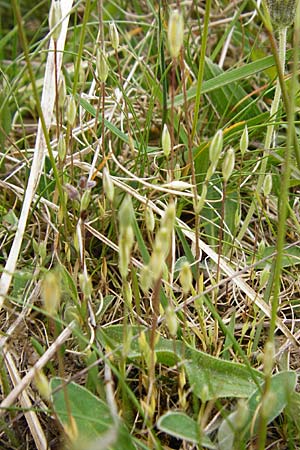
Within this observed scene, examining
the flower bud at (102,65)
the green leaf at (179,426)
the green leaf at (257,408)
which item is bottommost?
the green leaf at (257,408)

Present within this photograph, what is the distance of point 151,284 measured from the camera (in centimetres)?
96

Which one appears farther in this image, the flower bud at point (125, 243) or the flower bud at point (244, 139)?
the flower bud at point (244, 139)

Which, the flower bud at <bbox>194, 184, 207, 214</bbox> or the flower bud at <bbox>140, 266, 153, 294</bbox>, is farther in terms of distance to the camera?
the flower bud at <bbox>194, 184, 207, 214</bbox>

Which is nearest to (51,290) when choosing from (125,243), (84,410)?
(125,243)

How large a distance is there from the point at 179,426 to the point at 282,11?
62 cm

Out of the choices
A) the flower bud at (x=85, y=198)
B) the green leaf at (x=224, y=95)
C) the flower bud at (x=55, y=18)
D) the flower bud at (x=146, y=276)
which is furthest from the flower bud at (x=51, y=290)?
the green leaf at (x=224, y=95)

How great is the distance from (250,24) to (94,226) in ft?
2.41

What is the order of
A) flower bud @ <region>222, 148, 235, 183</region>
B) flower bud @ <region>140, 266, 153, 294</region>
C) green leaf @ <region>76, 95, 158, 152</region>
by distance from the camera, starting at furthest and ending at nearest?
green leaf @ <region>76, 95, 158, 152</region> < flower bud @ <region>222, 148, 235, 183</region> < flower bud @ <region>140, 266, 153, 294</region>

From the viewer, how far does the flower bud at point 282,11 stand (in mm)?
1021

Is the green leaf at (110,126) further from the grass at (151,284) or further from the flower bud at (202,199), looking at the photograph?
the flower bud at (202,199)

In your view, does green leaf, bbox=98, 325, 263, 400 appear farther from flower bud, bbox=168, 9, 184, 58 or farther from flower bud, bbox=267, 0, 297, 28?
flower bud, bbox=267, 0, 297, 28

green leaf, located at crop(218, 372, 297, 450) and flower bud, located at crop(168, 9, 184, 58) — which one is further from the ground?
flower bud, located at crop(168, 9, 184, 58)

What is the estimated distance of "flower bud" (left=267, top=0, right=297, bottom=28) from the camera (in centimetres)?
102

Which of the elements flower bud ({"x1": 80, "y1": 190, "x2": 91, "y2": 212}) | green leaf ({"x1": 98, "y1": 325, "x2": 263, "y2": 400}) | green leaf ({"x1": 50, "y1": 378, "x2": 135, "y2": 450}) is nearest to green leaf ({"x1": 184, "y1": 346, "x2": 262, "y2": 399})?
green leaf ({"x1": 98, "y1": 325, "x2": 263, "y2": 400})
